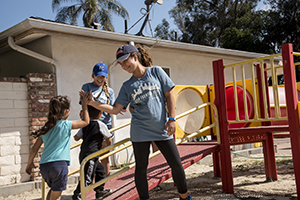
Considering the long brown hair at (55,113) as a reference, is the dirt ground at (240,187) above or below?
below

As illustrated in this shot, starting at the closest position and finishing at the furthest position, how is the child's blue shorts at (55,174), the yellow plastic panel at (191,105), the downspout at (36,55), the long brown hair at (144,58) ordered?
the child's blue shorts at (55,174) → the long brown hair at (144,58) → the yellow plastic panel at (191,105) → the downspout at (36,55)

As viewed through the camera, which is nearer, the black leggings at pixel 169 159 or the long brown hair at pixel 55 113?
the black leggings at pixel 169 159

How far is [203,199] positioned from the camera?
436 centimetres

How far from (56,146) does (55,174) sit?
0.28 metres

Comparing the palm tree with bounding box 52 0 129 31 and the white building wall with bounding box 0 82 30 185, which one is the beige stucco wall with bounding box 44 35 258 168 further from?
the palm tree with bounding box 52 0 129 31

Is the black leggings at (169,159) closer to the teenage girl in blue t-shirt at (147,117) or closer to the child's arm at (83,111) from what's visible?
the teenage girl in blue t-shirt at (147,117)

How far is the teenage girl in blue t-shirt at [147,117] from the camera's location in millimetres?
3113

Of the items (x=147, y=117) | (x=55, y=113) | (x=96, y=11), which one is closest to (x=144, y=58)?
(x=147, y=117)

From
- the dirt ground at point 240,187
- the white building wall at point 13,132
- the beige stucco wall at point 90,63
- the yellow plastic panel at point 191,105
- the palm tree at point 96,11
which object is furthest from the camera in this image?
the palm tree at point 96,11

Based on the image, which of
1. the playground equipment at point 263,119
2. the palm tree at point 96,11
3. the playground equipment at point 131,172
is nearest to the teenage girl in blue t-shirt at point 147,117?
the playground equipment at point 131,172

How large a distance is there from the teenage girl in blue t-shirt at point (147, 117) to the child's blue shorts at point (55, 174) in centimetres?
72

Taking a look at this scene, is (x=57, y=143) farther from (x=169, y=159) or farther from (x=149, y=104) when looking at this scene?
(x=169, y=159)

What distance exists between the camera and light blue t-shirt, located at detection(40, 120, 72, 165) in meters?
3.26

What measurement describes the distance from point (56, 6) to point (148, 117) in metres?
27.9
